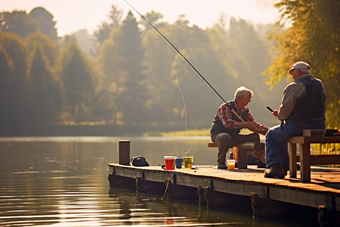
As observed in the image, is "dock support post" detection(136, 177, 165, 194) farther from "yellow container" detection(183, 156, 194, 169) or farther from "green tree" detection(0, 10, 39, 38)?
"green tree" detection(0, 10, 39, 38)

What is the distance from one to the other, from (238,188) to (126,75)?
62.5 meters

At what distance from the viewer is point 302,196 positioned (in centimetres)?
658

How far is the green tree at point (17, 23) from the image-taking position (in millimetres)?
71438

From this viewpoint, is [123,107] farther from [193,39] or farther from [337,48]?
[337,48]

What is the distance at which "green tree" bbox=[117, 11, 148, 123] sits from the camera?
68.8 metres

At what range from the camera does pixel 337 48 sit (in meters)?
16.8

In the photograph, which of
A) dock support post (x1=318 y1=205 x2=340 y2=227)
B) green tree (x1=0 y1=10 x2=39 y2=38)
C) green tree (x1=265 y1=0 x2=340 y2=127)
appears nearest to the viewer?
dock support post (x1=318 y1=205 x2=340 y2=227)

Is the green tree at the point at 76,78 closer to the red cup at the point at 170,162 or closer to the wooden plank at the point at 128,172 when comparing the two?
the wooden plank at the point at 128,172

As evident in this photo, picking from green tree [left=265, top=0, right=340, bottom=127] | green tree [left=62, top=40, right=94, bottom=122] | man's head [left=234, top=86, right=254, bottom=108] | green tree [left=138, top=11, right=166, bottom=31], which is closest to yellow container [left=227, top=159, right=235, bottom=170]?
man's head [left=234, top=86, right=254, bottom=108]

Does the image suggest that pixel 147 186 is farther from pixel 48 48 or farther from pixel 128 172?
pixel 48 48

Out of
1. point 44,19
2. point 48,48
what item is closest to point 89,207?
point 48,48

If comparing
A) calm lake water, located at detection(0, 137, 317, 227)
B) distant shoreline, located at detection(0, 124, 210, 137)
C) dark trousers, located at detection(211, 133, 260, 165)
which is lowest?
calm lake water, located at detection(0, 137, 317, 227)

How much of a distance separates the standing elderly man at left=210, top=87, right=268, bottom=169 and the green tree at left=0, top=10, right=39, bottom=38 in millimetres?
65207

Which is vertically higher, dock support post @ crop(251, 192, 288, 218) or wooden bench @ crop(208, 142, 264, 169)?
wooden bench @ crop(208, 142, 264, 169)
